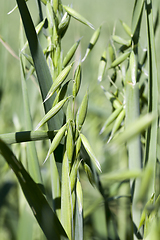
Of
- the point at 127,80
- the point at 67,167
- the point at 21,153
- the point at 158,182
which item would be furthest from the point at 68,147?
the point at 158,182

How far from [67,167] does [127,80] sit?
0.13 m

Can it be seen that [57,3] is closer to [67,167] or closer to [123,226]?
[67,167]

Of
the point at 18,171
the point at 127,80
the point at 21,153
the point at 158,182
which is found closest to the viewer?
the point at 18,171

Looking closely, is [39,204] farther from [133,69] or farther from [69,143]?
[133,69]

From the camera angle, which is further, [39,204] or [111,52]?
[111,52]

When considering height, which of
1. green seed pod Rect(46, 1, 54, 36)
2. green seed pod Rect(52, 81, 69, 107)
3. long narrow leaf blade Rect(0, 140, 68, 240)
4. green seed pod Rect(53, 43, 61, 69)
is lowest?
long narrow leaf blade Rect(0, 140, 68, 240)

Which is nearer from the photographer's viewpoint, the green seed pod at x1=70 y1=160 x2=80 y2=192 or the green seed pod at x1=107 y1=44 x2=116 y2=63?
the green seed pod at x1=70 y1=160 x2=80 y2=192

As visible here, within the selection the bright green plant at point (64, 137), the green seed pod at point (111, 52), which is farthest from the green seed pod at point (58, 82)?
the green seed pod at point (111, 52)

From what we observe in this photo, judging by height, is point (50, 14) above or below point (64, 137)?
above

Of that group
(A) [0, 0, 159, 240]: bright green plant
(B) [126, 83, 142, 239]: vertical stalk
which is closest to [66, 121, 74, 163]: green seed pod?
(A) [0, 0, 159, 240]: bright green plant

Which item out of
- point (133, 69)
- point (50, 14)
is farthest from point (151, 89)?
point (50, 14)

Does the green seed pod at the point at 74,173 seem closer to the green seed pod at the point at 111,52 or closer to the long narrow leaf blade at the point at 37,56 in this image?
the long narrow leaf blade at the point at 37,56

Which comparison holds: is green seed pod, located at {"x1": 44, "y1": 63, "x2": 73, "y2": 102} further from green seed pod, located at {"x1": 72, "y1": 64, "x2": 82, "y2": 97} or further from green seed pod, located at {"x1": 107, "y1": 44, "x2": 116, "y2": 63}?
green seed pod, located at {"x1": 107, "y1": 44, "x2": 116, "y2": 63}

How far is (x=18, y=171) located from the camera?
0.52 feet
